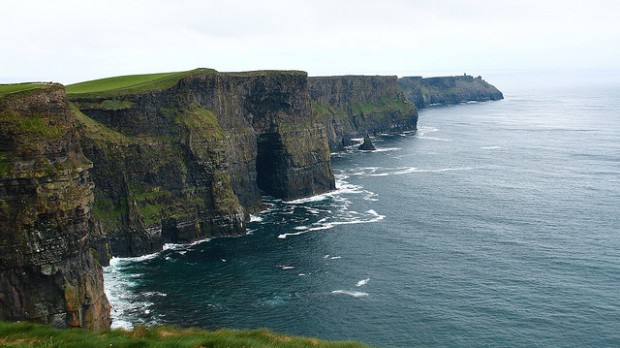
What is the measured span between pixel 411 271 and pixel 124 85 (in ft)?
223

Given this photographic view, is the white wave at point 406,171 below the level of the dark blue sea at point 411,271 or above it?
above

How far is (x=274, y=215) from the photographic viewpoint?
118 m

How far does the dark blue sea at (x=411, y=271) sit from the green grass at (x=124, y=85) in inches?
1205

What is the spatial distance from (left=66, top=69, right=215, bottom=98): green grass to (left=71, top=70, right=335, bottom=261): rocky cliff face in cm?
131

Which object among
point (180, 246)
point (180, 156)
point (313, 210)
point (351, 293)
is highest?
point (180, 156)

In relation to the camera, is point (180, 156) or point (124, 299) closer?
point (124, 299)

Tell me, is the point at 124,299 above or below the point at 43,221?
below

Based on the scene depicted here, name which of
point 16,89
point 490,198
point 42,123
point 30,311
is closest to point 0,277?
point 30,311

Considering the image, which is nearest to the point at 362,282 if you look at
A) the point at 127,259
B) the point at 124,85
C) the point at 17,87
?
the point at 127,259

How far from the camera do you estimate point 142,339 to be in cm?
3047

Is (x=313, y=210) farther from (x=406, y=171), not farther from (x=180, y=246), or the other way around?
(x=406, y=171)

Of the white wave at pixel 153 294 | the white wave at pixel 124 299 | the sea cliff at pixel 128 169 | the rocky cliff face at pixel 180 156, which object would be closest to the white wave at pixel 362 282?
the white wave at pixel 153 294

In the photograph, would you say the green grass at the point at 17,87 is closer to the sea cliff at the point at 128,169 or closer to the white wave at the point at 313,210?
the sea cliff at the point at 128,169

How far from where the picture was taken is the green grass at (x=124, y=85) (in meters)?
99.9
